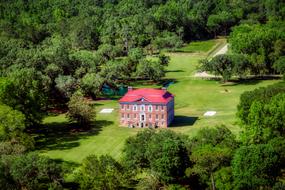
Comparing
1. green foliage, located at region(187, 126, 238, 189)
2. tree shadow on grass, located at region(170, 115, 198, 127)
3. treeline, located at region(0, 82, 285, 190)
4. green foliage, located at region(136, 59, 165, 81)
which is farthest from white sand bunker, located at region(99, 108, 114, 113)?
green foliage, located at region(187, 126, 238, 189)

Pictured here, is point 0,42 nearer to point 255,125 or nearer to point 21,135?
point 21,135

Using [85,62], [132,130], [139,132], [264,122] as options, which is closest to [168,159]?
[139,132]

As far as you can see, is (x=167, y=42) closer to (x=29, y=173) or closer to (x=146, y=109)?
(x=146, y=109)

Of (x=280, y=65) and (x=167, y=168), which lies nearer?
(x=167, y=168)

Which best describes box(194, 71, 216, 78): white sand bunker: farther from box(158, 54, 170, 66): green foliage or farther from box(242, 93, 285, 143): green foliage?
box(242, 93, 285, 143): green foliage

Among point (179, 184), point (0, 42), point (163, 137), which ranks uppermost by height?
point (0, 42)

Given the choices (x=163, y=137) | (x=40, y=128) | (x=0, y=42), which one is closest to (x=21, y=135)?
(x=40, y=128)
